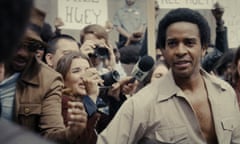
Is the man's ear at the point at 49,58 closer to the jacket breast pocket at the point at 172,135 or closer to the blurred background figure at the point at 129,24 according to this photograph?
the jacket breast pocket at the point at 172,135

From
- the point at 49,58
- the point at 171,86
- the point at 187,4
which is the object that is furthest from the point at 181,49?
the point at 187,4

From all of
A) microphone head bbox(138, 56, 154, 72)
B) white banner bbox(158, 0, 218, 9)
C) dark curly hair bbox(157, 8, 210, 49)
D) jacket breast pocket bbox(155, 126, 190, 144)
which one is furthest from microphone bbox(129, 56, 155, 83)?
white banner bbox(158, 0, 218, 9)

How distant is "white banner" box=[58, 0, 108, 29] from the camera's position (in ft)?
14.3

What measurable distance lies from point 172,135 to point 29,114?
26.1 inches

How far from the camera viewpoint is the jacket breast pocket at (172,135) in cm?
284

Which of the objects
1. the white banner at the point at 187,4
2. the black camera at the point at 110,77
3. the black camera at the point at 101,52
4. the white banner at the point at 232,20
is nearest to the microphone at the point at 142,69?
the black camera at the point at 110,77

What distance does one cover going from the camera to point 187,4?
488cm

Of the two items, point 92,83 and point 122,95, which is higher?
point 92,83

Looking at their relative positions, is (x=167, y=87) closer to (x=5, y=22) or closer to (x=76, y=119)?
(x=76, y=119)

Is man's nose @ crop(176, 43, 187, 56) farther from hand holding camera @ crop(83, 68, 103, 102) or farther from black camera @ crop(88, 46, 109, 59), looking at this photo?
black camera @ crop(88, 46, 109, 59)

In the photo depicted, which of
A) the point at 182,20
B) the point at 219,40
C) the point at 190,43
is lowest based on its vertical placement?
the point at 219,40

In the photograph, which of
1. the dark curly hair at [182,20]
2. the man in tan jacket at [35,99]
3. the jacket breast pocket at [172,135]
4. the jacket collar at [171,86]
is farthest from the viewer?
the dark curly hair at [182,20]

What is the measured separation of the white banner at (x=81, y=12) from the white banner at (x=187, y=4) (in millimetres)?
477

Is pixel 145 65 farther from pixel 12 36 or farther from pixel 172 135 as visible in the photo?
pixel 12 36
